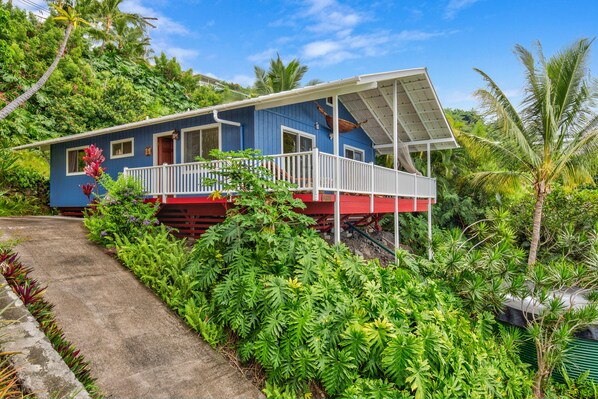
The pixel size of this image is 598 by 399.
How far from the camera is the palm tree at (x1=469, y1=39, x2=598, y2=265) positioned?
971 centimetres

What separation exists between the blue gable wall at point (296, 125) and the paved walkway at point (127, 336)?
4632mm

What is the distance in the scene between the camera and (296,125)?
1052cm

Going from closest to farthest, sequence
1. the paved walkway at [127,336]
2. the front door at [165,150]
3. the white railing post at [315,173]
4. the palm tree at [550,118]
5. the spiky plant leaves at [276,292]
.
→ the paved walkway at [127,336], the spiky plant leaves at [276,292], the white railing post at [315,173], the palm tree at [550,118], the front door at [165,150]

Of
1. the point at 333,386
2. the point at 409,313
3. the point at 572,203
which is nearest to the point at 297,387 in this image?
the point at 333,386

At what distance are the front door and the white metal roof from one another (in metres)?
0.81

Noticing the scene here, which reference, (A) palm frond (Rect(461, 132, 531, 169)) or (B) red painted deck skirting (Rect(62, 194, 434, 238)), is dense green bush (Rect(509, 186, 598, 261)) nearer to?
(A) palm frond (Rect(461, 132, 531, 169))

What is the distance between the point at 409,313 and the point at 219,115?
23.3ft

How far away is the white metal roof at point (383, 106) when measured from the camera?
816 cm

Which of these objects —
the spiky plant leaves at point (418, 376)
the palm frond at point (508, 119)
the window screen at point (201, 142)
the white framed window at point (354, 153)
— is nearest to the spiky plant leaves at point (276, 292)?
the spiky plant leaves at point (418, 376)

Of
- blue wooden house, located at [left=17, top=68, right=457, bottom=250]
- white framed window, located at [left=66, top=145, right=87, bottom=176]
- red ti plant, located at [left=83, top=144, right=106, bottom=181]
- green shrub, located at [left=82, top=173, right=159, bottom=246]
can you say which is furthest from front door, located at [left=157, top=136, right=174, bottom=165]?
white framed window, located at [left=66, top=145, right=87, bottom=176]

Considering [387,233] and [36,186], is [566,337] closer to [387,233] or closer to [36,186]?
[387,233]

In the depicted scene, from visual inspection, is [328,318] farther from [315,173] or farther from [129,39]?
[129,39]

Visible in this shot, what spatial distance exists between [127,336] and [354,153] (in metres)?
10.5

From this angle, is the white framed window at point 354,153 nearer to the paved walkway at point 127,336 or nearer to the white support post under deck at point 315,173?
the white support post under deck at point 315,173
